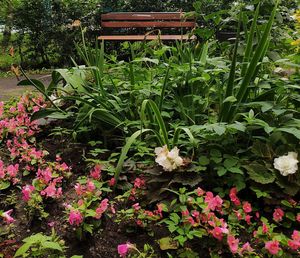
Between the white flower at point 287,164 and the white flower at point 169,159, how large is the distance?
45 centimetres

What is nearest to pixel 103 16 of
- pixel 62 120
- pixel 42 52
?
pixel 42 52

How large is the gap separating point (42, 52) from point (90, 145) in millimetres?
5745

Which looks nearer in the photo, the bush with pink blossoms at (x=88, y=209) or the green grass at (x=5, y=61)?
the bush with pink blossoms at (x=88, y=209)

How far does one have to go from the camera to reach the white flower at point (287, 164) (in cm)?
187

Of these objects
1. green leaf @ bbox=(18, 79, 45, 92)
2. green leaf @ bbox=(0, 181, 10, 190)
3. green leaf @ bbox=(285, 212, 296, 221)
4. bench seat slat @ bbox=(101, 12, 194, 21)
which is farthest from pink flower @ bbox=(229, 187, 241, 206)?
bench seat slat @ bbox=(101, 12, 194, 21)

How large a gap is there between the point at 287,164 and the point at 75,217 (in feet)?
3.18

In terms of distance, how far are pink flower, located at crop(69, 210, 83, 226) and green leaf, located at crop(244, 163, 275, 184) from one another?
2.64 ft

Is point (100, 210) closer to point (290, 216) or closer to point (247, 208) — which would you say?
point (247, 208)

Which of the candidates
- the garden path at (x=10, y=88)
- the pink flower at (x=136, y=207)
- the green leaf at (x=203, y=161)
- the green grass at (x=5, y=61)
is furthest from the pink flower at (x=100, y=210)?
the green grass at (x=5, y=61)

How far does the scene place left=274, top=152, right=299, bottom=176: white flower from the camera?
1.87 metres

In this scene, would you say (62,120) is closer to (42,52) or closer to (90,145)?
(90,145)

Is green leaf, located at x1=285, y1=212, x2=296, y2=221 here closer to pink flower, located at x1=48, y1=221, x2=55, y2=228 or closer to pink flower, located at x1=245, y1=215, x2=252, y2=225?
pink flower, located at x1=245, y1=215, x2=252, y2=225

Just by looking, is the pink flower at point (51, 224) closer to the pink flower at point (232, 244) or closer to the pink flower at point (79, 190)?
the pink flower at point (79, 190)

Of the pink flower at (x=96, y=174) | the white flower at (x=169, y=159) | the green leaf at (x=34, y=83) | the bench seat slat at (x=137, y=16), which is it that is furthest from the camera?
the bench seat slat at (x=137, y=16)
